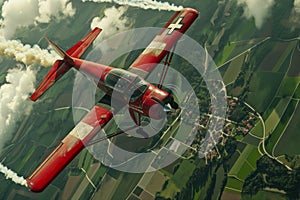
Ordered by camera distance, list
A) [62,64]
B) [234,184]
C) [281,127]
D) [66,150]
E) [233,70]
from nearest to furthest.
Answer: [66,150] < [62,64] < [234,184] < [281,127] < [233,70]

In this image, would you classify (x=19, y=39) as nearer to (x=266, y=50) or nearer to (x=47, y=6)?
(x=47, y=6)

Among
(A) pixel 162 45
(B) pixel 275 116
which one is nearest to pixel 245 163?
(B) pixel 275 116

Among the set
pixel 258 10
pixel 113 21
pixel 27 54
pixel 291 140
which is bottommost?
pixel 291 140

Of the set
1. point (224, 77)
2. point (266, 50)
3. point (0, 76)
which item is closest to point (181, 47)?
point (224, 77)

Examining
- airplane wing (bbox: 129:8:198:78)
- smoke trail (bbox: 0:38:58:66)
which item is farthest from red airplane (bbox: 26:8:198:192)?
smoke trail (bbox: 0:38:58:66)

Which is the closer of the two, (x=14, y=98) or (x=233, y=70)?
(x=233, y=70)

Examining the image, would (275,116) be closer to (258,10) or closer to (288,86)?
(288,86)
